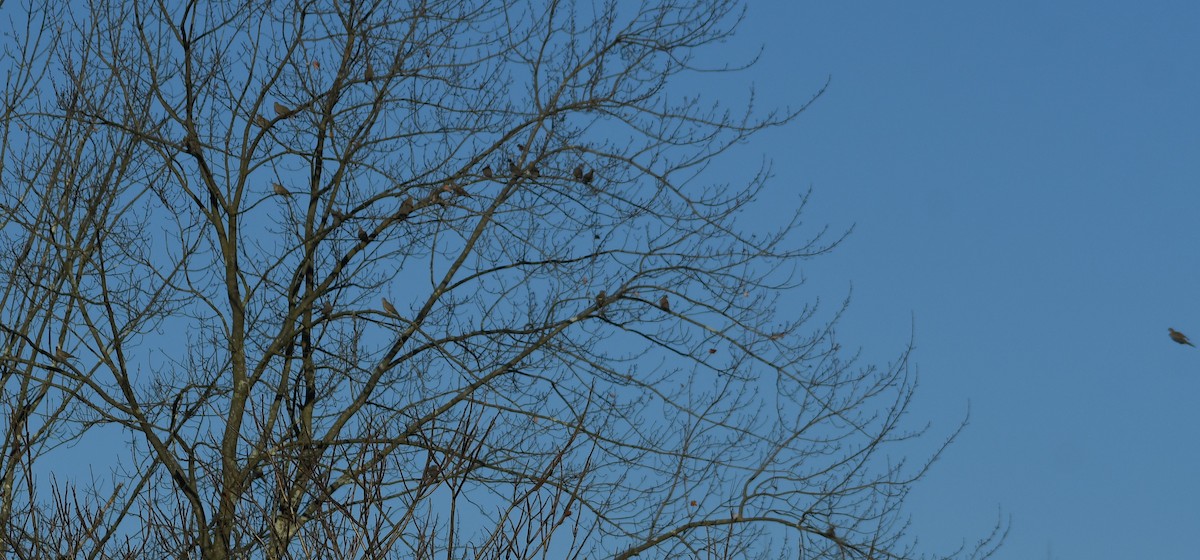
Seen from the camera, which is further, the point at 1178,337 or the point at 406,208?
the point at 406,208

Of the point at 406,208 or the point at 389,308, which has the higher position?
the point at 406,208

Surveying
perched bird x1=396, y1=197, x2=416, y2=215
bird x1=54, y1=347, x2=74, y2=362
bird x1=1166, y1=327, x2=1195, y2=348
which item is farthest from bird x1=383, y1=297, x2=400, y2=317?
bird x1=1166, y1=327, x2=1195, y2=348

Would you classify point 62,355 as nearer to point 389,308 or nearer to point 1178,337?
point 389,308

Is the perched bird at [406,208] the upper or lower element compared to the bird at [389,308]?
upper

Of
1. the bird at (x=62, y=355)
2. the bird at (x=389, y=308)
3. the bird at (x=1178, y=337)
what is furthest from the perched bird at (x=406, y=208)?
the bird at (x=1178, y=337)

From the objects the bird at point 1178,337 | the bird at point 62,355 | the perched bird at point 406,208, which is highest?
the perched bird at point 406,208

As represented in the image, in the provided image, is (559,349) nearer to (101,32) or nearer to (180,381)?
(180,381)

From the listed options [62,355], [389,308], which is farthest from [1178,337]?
[62,355]

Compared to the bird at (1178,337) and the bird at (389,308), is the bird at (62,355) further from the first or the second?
the bird at (1178,337)

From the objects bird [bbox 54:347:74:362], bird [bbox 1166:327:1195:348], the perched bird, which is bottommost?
bird [bbox 1166:327:1195:348]

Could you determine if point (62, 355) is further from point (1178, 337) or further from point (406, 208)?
point (1178, 337)

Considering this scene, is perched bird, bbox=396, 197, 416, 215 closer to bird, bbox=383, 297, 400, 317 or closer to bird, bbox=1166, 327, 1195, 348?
bird, bbox=383, 297, 400, 317

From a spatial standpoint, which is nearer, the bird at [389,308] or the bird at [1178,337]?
the bird at [1178,337]

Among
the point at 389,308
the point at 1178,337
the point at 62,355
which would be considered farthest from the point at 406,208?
the point at 1178,337
